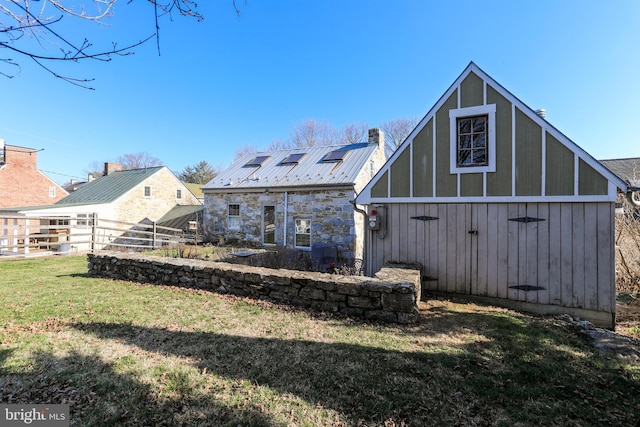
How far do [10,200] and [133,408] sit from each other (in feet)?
93.9

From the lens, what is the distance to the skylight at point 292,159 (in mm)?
15920

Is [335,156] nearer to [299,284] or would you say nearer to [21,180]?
[299,284]

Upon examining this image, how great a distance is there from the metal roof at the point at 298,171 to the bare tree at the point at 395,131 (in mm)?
14610

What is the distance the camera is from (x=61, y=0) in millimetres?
2373

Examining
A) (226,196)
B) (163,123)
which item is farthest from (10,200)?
(226,196)

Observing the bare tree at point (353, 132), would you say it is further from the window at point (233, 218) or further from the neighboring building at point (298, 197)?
the window at point (233, 218)

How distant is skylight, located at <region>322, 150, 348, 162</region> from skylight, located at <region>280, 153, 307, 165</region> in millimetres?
1632

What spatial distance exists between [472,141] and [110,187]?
23.5 m

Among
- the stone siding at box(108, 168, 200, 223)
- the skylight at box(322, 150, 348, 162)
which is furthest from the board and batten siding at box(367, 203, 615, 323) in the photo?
the stone siding at box(108, 168, 200, 223)

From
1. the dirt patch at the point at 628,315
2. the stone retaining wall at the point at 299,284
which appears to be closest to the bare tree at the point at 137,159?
the stone retaining wall at the point at 299,284

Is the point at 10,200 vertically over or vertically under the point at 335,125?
under

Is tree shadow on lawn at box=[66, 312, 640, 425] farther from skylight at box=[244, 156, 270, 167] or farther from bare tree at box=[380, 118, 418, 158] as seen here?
bare tree at box=[380, 118, 418, 158]

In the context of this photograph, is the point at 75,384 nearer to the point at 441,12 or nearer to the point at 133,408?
the point at 133,408

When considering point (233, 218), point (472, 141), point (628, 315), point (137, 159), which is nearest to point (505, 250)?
point (472, 141)
